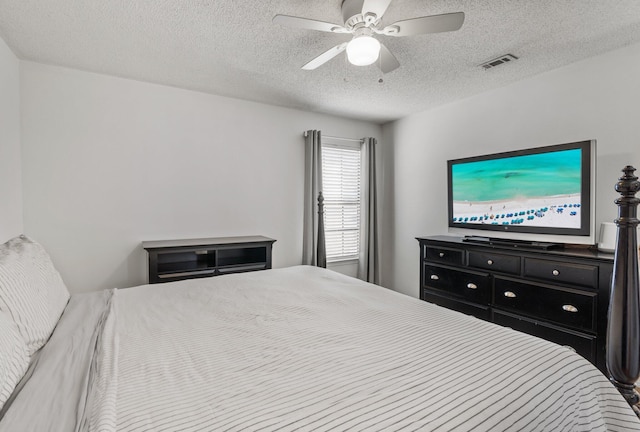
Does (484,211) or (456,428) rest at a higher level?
(484,211)

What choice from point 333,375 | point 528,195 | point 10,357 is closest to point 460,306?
point 528,195

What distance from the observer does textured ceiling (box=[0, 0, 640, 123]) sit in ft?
6.40

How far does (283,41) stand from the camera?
7.68ft

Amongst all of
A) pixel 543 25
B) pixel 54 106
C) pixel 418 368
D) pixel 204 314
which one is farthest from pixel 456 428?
pixel 54 106

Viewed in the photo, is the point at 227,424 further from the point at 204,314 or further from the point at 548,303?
the point at 548,303

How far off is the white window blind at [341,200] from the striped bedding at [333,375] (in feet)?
9.00

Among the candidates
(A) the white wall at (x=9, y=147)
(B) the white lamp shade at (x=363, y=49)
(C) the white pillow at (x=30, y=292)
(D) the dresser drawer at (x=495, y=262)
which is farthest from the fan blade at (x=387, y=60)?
(A) the white wall at (x=9, y=147)

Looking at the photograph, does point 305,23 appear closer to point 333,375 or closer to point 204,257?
point 333,375

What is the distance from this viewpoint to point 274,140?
12.8 feet

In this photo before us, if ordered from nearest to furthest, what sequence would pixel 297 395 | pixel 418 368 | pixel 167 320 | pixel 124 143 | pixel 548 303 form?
1. pixel 297 395
2. pixel 418 368
3. pixel 167 320
4. pixel 548 303
5. pixel 124 143

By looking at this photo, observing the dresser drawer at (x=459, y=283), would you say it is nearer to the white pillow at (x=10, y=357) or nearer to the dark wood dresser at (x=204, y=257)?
the dark wood dresser at (x=204, y=257)

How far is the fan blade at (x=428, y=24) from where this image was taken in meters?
1.63

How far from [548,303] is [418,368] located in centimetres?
199

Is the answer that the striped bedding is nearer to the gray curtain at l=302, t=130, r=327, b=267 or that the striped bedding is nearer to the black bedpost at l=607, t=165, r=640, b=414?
the black bedpost at l=607, t=165, r=640, b=414
